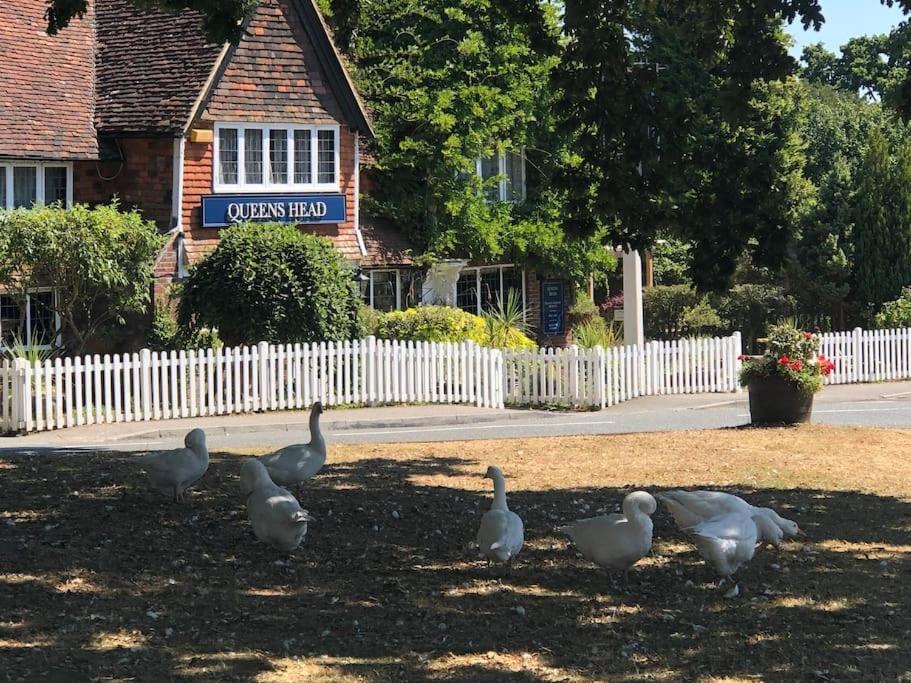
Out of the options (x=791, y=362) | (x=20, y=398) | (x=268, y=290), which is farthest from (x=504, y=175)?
(x=791, y=362)

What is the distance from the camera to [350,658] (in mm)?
7414

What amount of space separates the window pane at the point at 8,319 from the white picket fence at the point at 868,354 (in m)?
16.7

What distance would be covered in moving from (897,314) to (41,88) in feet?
66.6

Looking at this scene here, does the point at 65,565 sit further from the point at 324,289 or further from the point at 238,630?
the point at 324,289

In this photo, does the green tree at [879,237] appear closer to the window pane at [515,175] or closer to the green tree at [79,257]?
the window pane at [515,175]

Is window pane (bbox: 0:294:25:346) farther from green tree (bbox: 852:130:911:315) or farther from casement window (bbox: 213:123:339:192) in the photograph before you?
green tree (bbox: 852:130:911:315)

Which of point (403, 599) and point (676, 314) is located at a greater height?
point (676, 314)

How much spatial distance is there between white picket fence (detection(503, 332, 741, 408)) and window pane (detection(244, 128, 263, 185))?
8.09 meters

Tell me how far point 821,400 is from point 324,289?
31.4 feet

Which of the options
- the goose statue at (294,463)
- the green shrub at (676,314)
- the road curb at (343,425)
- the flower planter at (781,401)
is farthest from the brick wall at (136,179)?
the goose statue at (294,463)

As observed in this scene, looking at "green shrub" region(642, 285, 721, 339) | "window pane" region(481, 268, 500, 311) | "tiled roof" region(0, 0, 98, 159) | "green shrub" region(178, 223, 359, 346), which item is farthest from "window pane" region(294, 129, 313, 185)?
"green shrub" region(642, 285, 721, 339)

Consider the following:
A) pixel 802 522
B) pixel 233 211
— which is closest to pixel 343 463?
pixel 802 522

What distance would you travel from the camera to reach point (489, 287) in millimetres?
36844

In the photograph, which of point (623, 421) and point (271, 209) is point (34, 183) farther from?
point (623, 421)
